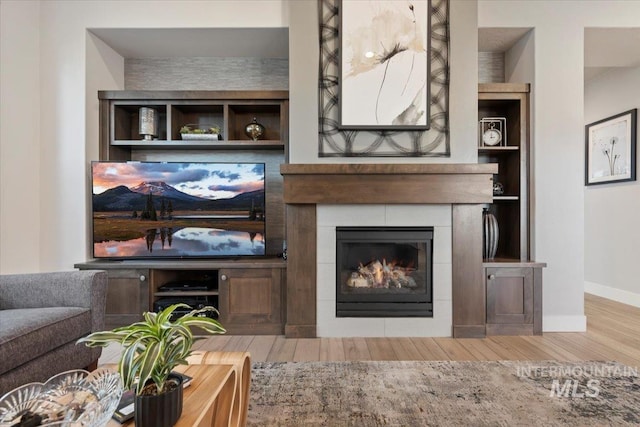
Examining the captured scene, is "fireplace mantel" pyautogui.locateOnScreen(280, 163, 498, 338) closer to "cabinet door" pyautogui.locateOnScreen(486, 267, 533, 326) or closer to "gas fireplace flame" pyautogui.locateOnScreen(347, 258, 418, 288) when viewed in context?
"cabinet door" pyautogui.locateOnScreen(486, 267, 533, 326)

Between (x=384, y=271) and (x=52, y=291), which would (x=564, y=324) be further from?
(x=52, y=291)

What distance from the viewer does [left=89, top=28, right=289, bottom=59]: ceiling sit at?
2.92 meters

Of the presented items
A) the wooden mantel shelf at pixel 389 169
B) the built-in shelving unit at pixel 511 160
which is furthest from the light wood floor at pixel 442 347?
the wooden mantel shelf at pixel 389 169

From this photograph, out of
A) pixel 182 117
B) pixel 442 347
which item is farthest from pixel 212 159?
pixel 442 347

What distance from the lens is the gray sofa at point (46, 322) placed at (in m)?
1.46

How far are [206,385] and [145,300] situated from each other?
194 centimetres

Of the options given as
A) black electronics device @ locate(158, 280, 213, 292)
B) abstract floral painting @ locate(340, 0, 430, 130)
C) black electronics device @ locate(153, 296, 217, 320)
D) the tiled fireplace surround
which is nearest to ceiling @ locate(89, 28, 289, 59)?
abstract floral painting @ locate(340, 0, 430, 130)

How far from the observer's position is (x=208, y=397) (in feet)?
3.44

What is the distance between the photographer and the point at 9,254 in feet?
8.93

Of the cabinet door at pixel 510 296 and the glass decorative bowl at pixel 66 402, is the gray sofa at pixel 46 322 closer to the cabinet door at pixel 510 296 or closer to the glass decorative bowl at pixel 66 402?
the glass decorative bowl at pixel 66 402

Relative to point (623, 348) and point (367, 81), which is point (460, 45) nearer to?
point (367, 81)

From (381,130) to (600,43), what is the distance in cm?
230

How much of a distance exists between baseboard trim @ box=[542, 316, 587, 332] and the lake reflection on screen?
2.48m

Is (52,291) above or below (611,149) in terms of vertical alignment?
below
